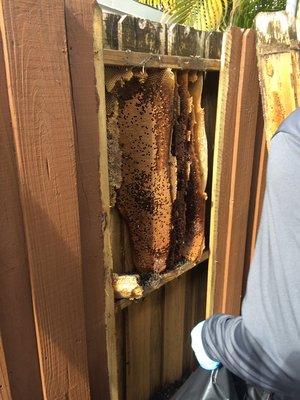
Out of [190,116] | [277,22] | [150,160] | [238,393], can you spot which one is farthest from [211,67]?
[238,393]

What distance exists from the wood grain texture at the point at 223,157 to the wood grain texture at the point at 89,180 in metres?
0.82

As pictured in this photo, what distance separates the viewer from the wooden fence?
113 centimetres

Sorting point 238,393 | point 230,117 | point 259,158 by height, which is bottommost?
point 238,393

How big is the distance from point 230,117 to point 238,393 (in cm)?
138

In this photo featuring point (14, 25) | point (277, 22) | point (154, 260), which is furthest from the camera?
point (277, 22)

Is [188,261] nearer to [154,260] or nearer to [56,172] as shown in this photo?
[154,260]

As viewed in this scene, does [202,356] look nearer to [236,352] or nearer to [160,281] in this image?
[236,352]

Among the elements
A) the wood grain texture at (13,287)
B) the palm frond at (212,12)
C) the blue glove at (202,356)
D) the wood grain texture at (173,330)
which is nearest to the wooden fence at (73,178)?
the wood grain texture at (13,287)

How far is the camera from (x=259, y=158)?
233 cm

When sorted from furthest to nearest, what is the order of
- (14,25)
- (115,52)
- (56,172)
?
1. (115,52)
2. (56,172)
3. (14,25)

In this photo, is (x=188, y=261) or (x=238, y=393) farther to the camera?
(x=188, y=261)

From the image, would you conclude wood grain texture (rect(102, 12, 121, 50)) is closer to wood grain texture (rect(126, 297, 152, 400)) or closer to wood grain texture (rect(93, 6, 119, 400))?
wood grain texture (rect(93, 6, 119, 400))

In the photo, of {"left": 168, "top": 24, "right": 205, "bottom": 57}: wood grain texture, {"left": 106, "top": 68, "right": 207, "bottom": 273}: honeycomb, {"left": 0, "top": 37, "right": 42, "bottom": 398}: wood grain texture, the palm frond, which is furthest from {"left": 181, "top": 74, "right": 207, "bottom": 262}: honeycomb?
the palm frond

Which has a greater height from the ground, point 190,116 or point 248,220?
point 190,116
